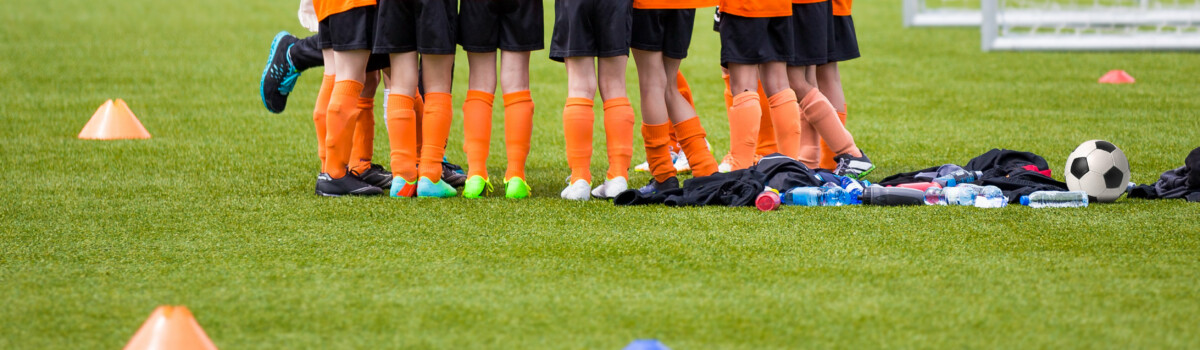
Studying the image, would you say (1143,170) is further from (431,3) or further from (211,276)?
(211,276)

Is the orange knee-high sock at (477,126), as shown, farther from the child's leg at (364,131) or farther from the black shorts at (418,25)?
the child's leg at (364,131)

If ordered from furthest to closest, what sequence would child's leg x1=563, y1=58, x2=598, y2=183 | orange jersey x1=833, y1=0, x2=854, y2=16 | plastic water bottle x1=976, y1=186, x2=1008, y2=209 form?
orange jersey x1=833, y1=0, x2=854, y2=16
child's leg x1=563, y1=58, x2=598, y2=183
plastic water bottle x1=976, y1=186, x2=1008, y2=209

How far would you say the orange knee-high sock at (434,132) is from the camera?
5637mm

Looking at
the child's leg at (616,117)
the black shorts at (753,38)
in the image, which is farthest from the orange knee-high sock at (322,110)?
the black shorts at (753,38)

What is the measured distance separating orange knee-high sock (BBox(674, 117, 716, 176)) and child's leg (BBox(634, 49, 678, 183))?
133 millimetres

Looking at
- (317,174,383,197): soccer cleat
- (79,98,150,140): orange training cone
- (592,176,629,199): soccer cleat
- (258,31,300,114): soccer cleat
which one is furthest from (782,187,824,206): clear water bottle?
(79,98,150,140): orange training cone

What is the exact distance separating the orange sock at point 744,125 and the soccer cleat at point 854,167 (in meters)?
0.46

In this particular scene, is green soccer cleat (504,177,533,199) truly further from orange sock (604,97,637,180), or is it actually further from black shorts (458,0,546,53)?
black shorts (458,0,546,53)

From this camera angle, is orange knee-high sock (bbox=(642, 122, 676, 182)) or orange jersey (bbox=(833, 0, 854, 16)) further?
orange jersey (bbox=(833, 0, 854, 16))

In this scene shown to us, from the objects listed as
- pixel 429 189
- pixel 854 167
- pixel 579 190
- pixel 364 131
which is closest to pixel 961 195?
pixel 854 167

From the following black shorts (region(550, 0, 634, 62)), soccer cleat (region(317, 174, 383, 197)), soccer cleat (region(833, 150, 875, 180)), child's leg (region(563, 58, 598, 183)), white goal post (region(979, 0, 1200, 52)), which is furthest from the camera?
white goal post (region(979, 0, 1200, 52))

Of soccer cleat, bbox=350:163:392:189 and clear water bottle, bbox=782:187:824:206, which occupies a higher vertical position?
soccer cleat, bbox=350:163:392:189

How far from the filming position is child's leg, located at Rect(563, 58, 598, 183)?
5512 millimetres

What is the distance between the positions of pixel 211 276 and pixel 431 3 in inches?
72.3
